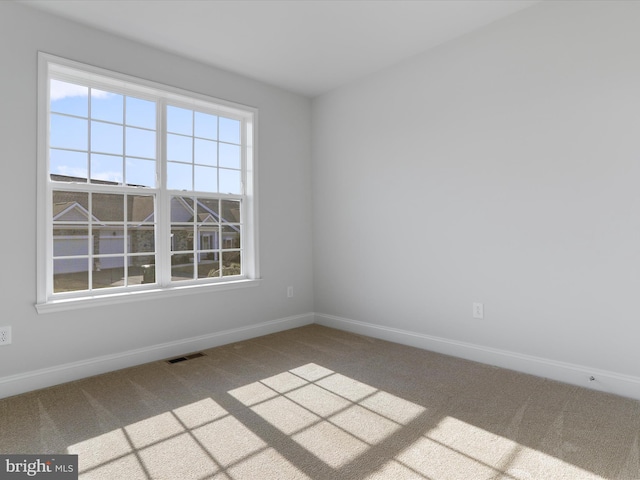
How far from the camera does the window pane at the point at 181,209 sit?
11.3ft

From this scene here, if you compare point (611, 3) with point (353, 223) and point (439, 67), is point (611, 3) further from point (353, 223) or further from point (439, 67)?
point (353, 223)

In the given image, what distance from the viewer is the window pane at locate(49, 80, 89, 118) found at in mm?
2850

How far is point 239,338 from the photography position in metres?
3.79

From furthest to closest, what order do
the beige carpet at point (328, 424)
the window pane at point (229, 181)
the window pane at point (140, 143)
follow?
the window pane at point (229, 181)
the window pane at point (140, 143)
the beige carpet at point (328, 424)

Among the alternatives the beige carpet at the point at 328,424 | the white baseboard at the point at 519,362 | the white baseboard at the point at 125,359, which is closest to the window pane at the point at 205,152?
the white baseboard at the point at 125,359

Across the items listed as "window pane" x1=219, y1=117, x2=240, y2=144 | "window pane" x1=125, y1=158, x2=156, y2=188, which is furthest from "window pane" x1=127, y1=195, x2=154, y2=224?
"window pane" x1=219, y1=117, x2=240, y2=144

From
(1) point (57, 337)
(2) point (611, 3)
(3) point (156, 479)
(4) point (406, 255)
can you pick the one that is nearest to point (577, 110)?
(2) point (611, 3)

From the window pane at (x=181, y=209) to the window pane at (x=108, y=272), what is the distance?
23.6 inches

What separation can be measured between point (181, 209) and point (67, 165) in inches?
37.3

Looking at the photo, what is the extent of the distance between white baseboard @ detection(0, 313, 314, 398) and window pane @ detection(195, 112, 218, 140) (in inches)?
77.0

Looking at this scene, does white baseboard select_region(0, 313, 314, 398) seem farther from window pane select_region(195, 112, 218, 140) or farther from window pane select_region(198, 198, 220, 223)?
window pane select_region(195, 112, 218, 140)

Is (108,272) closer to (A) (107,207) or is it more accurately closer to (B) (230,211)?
(A) (107,207)

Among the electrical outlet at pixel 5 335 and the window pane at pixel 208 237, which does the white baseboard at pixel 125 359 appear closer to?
the electrical outlet at pixel 5 335

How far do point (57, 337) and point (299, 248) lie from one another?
2444 millimetres
